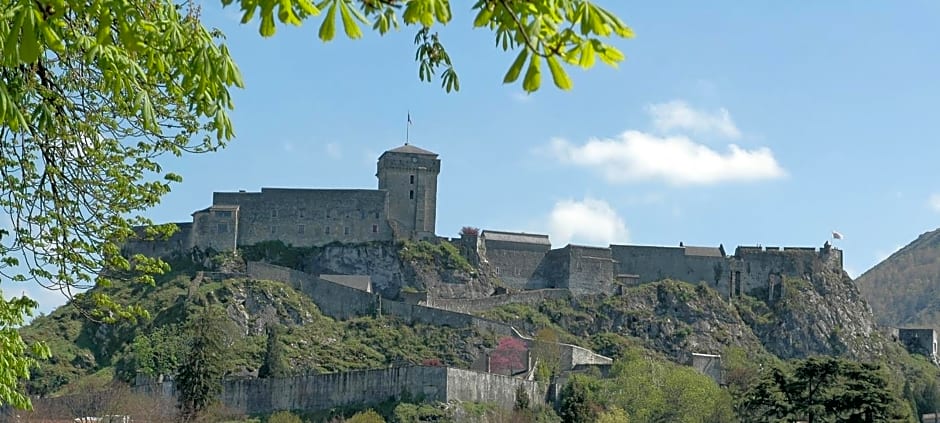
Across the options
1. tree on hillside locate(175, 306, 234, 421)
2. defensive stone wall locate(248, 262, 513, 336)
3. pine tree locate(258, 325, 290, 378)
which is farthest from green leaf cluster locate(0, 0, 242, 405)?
defensive stone wall locate(248, 262, 513, 336)

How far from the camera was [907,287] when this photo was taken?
17650 centimetres

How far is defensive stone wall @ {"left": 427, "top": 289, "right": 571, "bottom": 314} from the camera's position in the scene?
79.1m

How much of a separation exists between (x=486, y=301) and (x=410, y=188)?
8.86 m

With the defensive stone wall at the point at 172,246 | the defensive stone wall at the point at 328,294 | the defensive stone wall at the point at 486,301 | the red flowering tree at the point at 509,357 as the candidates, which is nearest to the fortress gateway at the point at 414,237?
the defensive stone wall at the point at 172,246

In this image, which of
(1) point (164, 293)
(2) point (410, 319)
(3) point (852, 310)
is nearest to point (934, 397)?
(3) point (852, 310)

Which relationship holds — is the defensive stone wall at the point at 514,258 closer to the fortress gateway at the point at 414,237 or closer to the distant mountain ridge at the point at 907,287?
the fortress gateway at the point at 414,237

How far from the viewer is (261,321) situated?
73.6m

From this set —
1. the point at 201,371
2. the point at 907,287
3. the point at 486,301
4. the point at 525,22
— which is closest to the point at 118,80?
the point at 525,22

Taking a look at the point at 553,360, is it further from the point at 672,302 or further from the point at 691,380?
the point at 672,302

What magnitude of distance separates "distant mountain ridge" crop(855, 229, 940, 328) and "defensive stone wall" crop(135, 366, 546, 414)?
10344 centimetres

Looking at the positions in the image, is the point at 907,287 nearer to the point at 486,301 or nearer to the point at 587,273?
the point at 587,273

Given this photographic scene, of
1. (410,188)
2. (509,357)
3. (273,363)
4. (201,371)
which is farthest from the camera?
(410,188)

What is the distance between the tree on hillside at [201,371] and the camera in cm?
5762

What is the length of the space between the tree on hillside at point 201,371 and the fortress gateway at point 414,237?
18.6 m
